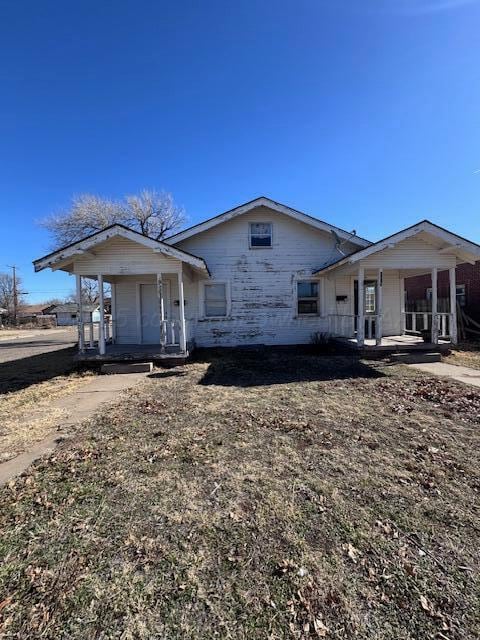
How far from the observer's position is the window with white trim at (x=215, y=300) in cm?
1289

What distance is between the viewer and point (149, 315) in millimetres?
12820

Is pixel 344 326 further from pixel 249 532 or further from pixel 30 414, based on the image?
pixel 249 532

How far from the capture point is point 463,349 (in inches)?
483


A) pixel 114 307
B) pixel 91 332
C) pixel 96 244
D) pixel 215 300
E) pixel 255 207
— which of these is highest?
pixel 255 207

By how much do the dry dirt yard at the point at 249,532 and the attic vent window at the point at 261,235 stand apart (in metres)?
8.85

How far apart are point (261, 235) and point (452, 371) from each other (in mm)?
7655

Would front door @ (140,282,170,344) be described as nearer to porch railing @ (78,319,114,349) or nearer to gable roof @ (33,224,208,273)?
porch railing @ (78,319,114,349)

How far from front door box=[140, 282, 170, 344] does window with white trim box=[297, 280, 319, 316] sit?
534 cm

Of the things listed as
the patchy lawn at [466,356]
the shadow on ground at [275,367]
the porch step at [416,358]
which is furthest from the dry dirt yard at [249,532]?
the patchy lawn at [466,356]

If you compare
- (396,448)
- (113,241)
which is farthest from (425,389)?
(113,241)

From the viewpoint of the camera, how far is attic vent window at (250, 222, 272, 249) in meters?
12.9

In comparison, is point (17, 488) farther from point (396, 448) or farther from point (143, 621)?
point (396, 448)

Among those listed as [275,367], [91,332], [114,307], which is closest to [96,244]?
[91,332]

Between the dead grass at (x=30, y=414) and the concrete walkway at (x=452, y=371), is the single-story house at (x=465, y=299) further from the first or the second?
the dead grass at (x=30, y=414)
